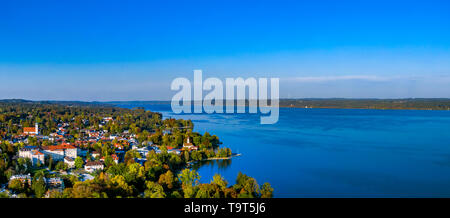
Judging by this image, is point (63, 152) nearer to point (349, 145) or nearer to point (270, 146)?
point (270, 146)

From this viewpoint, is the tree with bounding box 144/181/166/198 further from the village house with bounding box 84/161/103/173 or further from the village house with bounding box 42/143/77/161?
the village house with bounding box 42/143/77/161

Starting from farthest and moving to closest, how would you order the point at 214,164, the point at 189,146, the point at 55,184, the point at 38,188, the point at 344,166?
the point at 189,146
the point at 214,164
the point at 344,166
the point at 55,184
the point at 38,188

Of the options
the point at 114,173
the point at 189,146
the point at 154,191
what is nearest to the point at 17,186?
the point at 114,173

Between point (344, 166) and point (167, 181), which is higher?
point (167, 181)

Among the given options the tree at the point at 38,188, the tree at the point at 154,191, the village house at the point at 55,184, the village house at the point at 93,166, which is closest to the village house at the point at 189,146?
the village house at the point at 93,166

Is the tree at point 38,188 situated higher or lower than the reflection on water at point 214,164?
higher

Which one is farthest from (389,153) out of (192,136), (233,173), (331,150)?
Result: (192,136)

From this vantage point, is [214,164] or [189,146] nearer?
[214,164]

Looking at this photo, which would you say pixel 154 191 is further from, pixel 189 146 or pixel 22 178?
pixel 189 146

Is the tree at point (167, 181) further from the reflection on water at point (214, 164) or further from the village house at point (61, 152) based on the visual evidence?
the village house at point (61, 152)

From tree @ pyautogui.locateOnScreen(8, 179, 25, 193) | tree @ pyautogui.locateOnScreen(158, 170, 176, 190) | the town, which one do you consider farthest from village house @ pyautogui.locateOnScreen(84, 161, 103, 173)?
tree @ pyautogui.locateOnScreen(158, 170, 176, 190)

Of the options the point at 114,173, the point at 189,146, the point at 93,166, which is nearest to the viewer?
the point at 114,173
